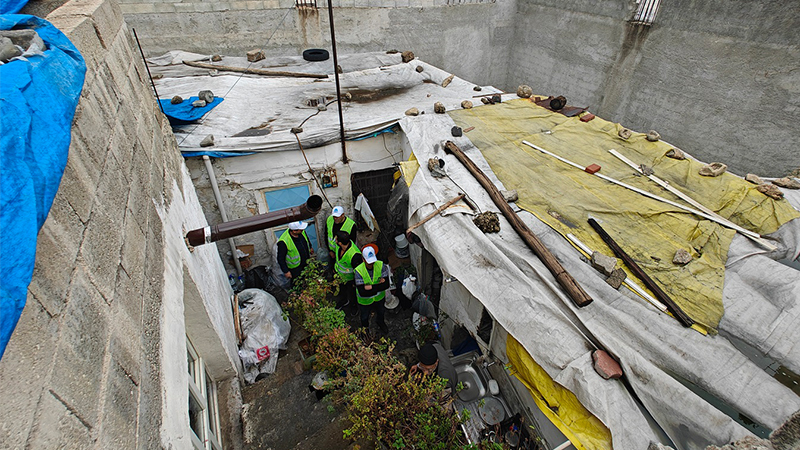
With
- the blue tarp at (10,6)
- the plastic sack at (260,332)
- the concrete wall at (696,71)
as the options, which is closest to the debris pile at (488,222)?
the plastic sack at (260,332)

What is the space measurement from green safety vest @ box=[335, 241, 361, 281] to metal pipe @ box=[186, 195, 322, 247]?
2020 millimetres

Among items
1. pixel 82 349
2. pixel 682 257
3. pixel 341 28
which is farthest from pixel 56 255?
pixel 341 28

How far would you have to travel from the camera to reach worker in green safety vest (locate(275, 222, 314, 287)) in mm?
6379

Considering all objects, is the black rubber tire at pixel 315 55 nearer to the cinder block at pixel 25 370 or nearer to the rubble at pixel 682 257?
the rubble at pixel 682 257

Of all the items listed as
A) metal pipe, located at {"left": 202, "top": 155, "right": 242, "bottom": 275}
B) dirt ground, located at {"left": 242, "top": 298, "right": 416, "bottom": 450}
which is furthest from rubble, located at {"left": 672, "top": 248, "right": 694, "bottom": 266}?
metal pipe, located at {"left": 202, "top": 155, "right": 242, "bottom": 275}

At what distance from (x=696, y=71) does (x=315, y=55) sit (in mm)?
8912

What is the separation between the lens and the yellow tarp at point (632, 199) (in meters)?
3.92

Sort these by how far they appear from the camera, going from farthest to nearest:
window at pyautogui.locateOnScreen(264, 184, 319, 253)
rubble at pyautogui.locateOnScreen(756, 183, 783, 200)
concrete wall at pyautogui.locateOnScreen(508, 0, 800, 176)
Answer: window at pyautogui.locateOnScreen(264, 184, 319, 253) < concrete wall at pyautogui.locateOnScreen(508, 0, 800, 176) < rubble at pyautogui.locateOnScreen(756, 183, 783, 200)

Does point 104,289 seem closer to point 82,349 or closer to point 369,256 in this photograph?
point 82,349

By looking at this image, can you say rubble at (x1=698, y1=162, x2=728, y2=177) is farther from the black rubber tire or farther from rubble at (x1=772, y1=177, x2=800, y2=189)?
the black rubber tire

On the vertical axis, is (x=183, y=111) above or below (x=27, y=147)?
below

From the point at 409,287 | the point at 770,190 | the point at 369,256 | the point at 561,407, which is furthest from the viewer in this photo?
the point at 409,287

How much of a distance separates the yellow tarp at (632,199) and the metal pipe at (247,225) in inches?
114

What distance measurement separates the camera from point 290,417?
4.20m
